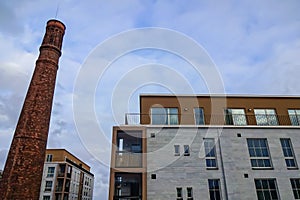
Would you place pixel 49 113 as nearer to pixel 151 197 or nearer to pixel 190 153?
pixel 151 197

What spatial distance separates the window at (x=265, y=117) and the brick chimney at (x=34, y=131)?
49.5 ft

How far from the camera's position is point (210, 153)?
1486 centimetres

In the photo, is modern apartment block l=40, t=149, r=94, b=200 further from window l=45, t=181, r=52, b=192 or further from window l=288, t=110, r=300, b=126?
window l=288, t=110, r=300, b=126

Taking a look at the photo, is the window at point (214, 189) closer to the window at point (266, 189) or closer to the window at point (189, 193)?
the window at point (189, 193)

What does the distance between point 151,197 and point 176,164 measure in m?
2.44

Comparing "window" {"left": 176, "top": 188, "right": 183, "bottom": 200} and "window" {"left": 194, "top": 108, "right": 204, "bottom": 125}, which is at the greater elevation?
"window" {"left": 194, "top": 108, "right": 204, "bottom": 125}

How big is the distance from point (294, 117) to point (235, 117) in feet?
15.2

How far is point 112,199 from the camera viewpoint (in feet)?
41.2

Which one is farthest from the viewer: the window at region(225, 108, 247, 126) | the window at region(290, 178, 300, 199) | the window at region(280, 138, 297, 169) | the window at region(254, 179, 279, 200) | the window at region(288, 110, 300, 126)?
the window at region(288, 110, 300, 126)

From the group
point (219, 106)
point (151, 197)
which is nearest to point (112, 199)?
point (151, 197)

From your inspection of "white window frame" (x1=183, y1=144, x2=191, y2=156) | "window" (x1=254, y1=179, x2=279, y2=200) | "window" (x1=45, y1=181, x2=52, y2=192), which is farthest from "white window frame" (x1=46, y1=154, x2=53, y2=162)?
"window" (x1=254, y1=179, x2=279, y2=200)

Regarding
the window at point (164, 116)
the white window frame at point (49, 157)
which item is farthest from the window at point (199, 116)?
the white window frame at point (49, 157)

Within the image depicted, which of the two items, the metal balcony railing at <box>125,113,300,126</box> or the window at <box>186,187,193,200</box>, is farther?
the metal balcony railing at <box>125,113,300,126</box>

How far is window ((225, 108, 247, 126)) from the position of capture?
54.7 ft
